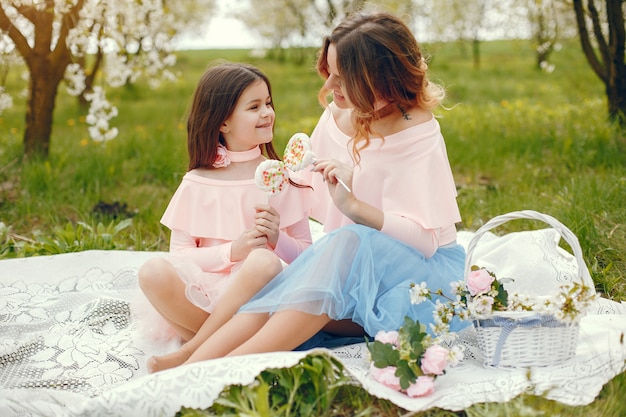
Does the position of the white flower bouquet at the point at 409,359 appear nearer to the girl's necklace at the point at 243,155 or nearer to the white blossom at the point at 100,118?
the girl's necklace at the point at 243,155

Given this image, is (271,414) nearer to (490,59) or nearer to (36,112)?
(36,112)

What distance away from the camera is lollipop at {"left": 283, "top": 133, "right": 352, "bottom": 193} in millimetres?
2559

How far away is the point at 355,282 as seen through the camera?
7.68 feet

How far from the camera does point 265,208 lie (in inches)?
101

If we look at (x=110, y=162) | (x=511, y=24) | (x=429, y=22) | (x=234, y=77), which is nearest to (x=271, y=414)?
(x=234, y=77)

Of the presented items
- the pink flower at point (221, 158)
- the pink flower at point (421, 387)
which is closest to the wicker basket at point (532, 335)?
the pink flower at point (421, 387)

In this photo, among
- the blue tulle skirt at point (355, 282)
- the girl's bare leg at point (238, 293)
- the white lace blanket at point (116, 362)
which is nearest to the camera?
the white lace blanket at point (116, 362)

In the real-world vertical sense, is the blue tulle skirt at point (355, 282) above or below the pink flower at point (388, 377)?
above

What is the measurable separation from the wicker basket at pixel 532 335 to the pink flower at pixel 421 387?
0.90ft

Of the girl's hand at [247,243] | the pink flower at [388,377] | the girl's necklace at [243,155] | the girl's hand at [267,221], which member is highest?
the girl's necklace at [243,155]

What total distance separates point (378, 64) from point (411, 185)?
1.33 feet

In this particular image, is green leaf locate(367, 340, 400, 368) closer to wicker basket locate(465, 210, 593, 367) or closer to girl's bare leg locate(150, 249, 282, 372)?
wicker basket locate(465, 210, 593, 367)

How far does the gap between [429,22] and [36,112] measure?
12.8 meters

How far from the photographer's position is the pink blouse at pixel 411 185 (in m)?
2.51
